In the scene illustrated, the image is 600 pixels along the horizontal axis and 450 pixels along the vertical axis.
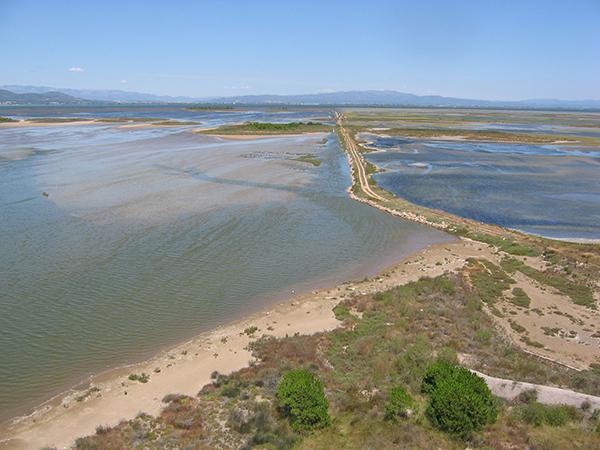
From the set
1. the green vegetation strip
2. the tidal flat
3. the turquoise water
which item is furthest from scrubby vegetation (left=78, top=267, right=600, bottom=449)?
the green vegetation strip

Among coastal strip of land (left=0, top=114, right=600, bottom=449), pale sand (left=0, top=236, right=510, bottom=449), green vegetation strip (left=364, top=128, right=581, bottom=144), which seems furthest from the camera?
green vegetation strip (left=364, top=128, right=581, bottom=144)

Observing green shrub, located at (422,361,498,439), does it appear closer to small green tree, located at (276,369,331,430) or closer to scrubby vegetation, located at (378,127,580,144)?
small green tree, located at (276,369,331,430)

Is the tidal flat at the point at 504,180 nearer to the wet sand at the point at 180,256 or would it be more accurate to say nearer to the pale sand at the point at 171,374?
the wet sand at the point at 180,256

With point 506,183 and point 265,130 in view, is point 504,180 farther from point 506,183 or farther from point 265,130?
point 265,130

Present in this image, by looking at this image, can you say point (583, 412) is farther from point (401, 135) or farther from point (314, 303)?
point (401, 135)

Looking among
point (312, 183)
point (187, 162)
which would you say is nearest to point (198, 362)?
point (312, 183)
